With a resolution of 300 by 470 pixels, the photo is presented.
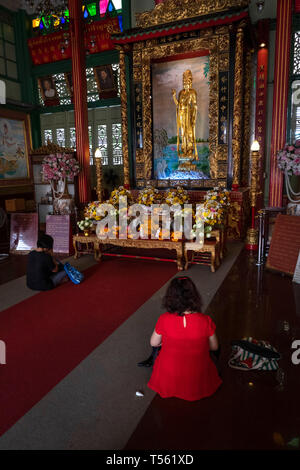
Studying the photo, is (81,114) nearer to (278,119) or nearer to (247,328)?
(278,119)

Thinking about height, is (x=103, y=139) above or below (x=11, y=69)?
below

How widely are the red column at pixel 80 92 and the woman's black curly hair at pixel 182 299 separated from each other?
737 centimetres

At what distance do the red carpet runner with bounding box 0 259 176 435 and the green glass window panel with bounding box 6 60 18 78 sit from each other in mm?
10003

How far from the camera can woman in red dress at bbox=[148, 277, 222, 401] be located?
7.61 ft

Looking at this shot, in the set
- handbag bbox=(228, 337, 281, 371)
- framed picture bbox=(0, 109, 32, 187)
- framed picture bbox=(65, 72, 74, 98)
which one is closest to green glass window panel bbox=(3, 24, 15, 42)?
framed picture bbox=(65, 72, 74, 98)

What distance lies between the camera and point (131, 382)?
2.80 meters

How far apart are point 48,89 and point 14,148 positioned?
2.65 metres

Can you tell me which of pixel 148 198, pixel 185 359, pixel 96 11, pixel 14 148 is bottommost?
pixel 185 359

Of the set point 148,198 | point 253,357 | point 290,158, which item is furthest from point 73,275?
point 290,158

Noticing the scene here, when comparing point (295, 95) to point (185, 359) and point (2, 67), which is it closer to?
point (2, 67)

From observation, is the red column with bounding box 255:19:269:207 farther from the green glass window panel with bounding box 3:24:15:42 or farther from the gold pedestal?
the green glass window panel with bounding box 3:24:15:42

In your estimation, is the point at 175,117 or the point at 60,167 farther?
the point at 175,117

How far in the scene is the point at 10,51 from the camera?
40.6ft
